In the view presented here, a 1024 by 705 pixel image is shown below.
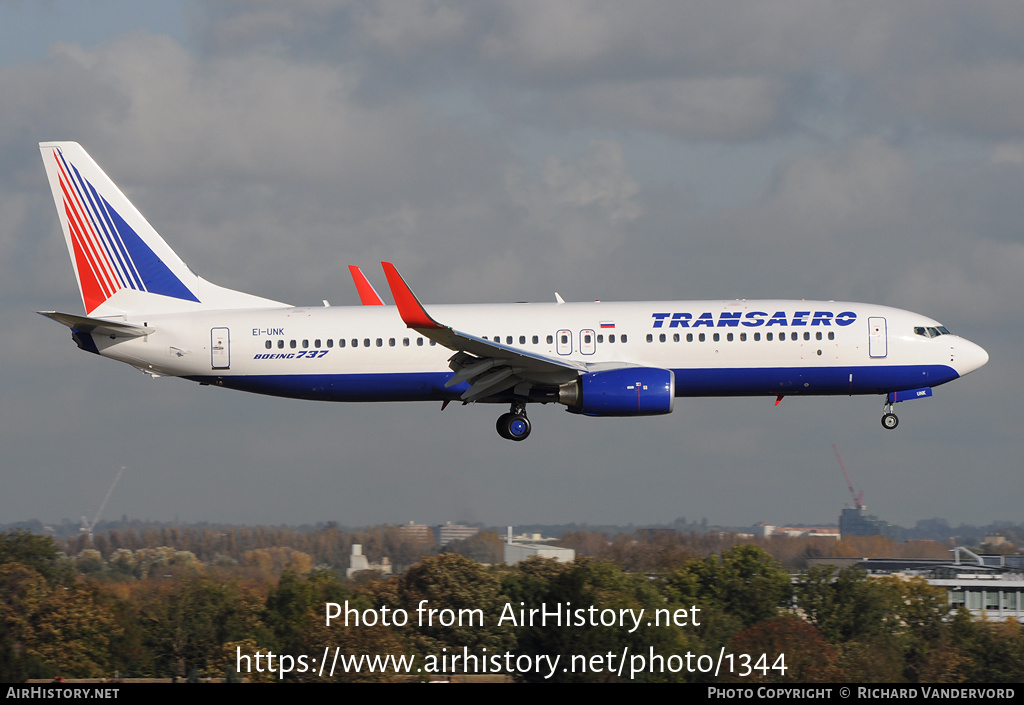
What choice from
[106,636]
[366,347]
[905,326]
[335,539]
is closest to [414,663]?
[335,539]

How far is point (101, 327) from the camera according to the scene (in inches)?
1578

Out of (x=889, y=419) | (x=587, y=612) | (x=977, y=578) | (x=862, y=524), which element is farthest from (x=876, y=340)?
(x=862, y=524)

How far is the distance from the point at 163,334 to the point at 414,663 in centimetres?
2745

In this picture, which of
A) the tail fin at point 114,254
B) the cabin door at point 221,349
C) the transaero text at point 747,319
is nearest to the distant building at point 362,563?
the tail fin at point 114,254

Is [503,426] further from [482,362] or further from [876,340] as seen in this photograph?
[876,340]

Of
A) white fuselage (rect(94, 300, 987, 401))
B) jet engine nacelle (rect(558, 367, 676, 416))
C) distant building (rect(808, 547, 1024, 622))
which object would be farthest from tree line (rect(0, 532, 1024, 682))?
jet engine nacelle (rect(558, 367, 676, 416))

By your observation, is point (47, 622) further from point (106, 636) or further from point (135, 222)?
point (135, 222)

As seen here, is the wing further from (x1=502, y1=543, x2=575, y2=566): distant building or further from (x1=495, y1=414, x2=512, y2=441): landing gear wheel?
(x1=502, y1=543, x2=575, y2=566): distant building

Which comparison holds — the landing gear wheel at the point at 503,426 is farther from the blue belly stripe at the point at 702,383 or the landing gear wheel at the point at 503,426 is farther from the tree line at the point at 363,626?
the tree line at the point at 363,626

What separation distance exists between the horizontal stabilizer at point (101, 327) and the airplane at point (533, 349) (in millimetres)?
46

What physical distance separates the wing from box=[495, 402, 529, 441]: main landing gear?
106cm

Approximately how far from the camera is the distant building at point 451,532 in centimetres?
5525

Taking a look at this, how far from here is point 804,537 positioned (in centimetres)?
7488

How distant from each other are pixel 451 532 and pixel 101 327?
21498 millimetres
